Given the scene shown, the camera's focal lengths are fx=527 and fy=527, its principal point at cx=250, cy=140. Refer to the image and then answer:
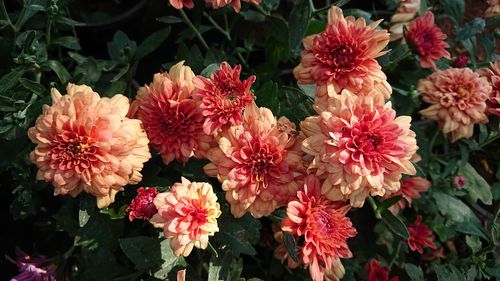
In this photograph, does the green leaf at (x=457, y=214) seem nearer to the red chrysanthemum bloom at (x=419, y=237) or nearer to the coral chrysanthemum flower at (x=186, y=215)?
the red chrysanthemum bloom at (x=419, y=237)

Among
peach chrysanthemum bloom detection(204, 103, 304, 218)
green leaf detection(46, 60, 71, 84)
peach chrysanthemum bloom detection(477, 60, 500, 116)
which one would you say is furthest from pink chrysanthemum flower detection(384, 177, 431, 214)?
green leaf detection(46, 60, 71, 84)

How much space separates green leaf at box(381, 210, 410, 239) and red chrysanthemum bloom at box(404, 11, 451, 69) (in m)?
0.40

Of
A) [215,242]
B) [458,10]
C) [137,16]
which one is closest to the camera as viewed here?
[215,242]

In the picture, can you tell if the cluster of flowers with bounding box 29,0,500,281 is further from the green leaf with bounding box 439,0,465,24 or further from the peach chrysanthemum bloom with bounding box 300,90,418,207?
the green leaf with bounding box 439,0,465,24

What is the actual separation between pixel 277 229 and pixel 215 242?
0.24 m

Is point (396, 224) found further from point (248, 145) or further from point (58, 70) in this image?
point (58, 70)

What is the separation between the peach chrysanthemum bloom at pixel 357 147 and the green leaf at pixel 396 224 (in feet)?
0.80

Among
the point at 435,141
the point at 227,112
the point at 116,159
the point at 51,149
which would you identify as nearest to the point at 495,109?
the point at 435,141

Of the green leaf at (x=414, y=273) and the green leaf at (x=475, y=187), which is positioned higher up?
the green leaf at (x=475, y=187)

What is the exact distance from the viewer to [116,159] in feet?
3.39

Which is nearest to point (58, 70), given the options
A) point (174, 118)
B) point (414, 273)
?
point (174, 118)

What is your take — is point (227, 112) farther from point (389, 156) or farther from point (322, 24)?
point (322, 24)

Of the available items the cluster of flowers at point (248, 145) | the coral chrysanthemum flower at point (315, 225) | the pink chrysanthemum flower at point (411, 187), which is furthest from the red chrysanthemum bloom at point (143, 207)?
the pink chrysanthemum flower at point (411, 187)

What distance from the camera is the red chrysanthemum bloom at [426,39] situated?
4.36 ft
